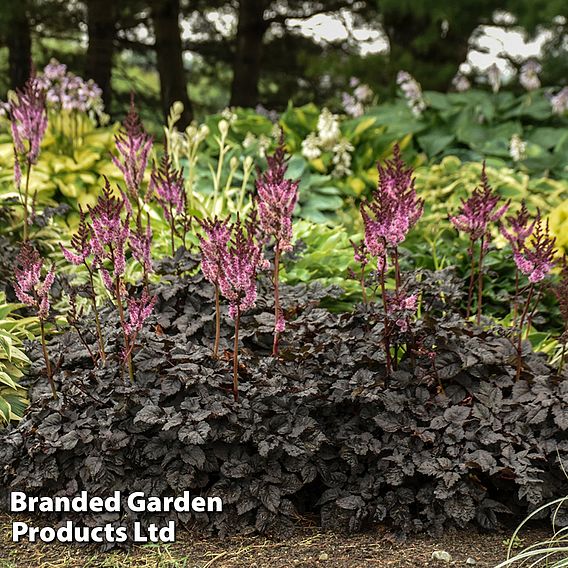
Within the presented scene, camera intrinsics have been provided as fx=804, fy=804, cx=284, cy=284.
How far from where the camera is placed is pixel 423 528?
8.33 feet

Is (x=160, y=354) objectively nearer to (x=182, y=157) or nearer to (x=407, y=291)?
(x=407, y=291)

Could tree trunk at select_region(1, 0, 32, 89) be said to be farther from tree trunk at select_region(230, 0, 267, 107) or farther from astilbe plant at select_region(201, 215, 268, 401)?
astilbe plant at select_region(201, 215, 268, 401)

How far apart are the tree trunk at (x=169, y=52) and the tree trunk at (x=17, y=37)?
4.82ft

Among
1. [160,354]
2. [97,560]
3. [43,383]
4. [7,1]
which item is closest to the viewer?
[97,560]

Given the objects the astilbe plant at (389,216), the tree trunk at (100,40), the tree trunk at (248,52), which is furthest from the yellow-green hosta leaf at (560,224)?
the tree trunk at (248,52)

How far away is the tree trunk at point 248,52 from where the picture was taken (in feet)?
32.5

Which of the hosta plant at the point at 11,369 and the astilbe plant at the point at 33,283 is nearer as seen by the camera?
the astilbe plant at the point at 33,283

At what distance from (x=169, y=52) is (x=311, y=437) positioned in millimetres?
7773

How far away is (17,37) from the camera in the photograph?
9.05 meters

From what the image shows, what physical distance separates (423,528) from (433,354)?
1.80ft

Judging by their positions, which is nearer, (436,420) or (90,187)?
(436,420)

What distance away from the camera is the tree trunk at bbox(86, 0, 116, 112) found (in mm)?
8961

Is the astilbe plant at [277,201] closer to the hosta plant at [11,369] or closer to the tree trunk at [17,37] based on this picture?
the hosta plant at [11,369]

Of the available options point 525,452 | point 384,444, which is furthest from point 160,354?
point 525,452
